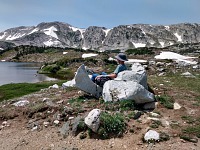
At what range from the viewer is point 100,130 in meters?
12.8

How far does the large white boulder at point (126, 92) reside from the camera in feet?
49.9

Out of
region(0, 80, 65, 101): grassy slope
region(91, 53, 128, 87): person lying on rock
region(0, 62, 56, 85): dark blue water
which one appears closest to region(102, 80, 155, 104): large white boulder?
region(91, 53, 128, 87): person lying on rock

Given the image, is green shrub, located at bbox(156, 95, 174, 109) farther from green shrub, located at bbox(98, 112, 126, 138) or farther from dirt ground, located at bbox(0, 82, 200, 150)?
green shrub, located at bbox(98, 112, 126, 138)

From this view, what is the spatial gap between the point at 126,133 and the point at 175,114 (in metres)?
3.51

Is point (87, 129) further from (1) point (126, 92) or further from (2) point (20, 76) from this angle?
(2) point (20, 76)

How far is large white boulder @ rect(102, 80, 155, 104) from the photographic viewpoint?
15.2 meters

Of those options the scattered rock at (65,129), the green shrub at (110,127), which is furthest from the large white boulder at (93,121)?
the scattered rock at (65,129)

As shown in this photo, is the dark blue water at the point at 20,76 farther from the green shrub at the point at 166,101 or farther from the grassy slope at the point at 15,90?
the green shrub at the point at 166,101

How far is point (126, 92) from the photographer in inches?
604

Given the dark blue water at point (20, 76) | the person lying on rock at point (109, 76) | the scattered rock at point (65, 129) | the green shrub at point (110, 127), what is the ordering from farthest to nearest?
1. the dark blue water at point (20, 76)
2. the person lying on rock at point (109, 76)
3. the scattered rock at point (65, 129)
4. the green shrub at point (110, 127)

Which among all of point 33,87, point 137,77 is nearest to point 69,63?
point 33,87

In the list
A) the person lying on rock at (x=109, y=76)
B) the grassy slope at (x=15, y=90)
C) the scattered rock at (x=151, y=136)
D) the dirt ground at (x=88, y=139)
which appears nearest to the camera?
the dirt ground at (x=88, y=139)

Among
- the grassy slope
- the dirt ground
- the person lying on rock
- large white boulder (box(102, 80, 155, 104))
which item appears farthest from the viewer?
the grassy slope

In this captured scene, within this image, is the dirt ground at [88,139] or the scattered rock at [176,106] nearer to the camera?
the dirt ground at [88,139]
